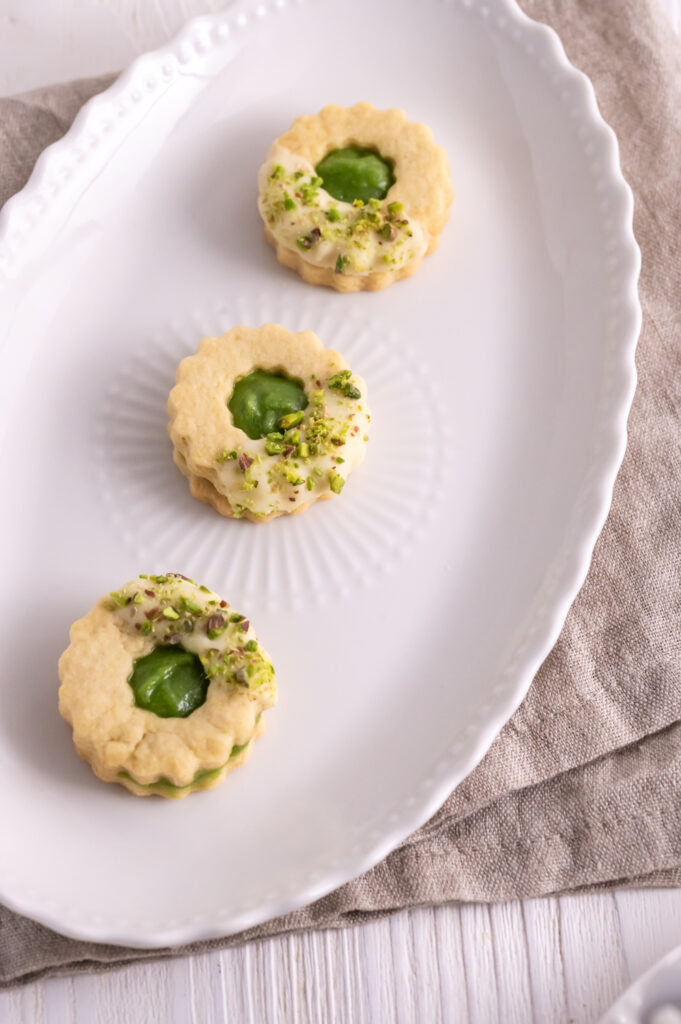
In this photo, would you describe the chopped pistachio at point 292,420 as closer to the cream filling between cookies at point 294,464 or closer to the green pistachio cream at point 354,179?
the cream filling between cookies at point 294,464

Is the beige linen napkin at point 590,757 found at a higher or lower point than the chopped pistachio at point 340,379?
lower

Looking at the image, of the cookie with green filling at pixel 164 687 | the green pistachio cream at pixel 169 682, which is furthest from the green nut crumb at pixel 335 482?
the green pistachio cream at pixel 169 682

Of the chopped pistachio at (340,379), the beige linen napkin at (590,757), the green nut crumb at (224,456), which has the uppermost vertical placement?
the chopped pistachio at (340,379)

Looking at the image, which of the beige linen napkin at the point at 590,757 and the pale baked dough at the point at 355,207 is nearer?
the beige linen napkin at the point at 590,757

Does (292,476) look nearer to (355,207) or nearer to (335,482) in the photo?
→ (335,482)

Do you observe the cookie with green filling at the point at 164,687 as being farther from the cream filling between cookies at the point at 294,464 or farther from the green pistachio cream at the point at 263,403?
the green pistachio cream at the point at 263,403

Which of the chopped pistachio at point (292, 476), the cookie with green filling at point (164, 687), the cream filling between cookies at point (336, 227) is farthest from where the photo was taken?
the cream filling between cookies at point (336, 227)

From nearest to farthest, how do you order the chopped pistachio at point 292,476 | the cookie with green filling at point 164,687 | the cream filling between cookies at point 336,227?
the cookie with green filling at point 164,687, the chopped pistachio at point 292,476, the cream filling between cookies at point 336,227
